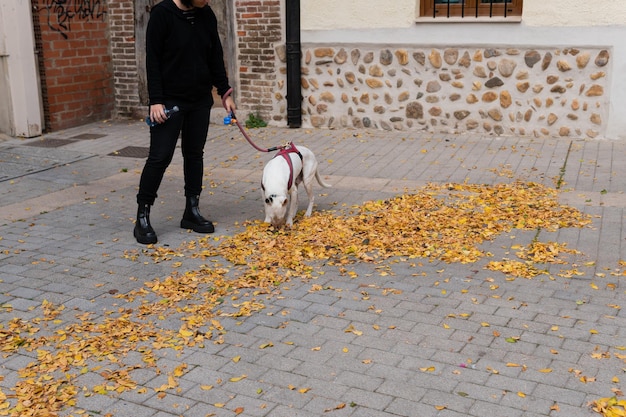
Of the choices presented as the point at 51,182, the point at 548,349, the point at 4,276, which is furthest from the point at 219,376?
the point at 51,182

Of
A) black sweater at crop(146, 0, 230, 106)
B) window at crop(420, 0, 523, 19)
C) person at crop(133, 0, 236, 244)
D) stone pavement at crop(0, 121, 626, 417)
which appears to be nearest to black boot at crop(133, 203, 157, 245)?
person at crop(133, 0, 236, 244)

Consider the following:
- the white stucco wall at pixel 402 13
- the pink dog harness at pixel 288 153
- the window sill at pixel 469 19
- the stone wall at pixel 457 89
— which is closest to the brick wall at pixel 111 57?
the stone wall at pixel 457 89

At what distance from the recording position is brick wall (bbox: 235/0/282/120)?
11422 millimetres

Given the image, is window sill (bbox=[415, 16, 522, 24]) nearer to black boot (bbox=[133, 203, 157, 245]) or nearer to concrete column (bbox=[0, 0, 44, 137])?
concrete column (bbox=[0, 0, 44, 137])

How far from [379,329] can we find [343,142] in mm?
5983

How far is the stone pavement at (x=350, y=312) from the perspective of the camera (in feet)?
13.2

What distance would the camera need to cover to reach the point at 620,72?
9.82 meters

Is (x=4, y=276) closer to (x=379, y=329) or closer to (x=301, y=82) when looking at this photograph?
(x=379, y=329)

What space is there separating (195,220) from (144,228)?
1.64 ft

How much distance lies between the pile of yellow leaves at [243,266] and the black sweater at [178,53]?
125 cm

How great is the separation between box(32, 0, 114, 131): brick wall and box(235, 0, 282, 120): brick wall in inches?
89.8

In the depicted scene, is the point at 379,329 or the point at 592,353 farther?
the point at 379,329

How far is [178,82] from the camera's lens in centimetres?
646

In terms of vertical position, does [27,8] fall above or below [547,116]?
above
